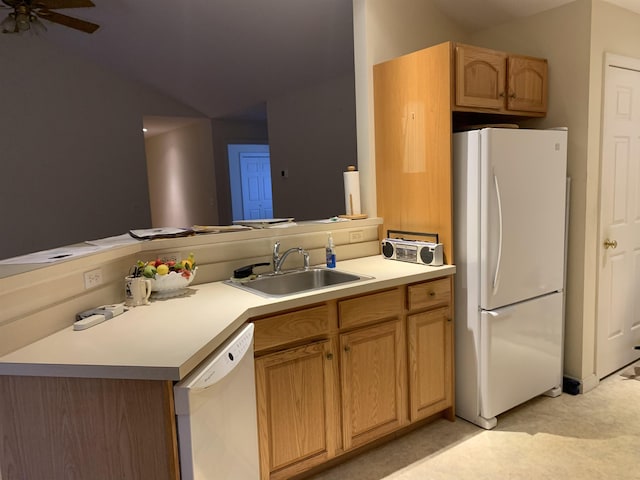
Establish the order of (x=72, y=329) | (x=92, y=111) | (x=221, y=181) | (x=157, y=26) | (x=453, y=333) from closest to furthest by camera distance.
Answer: (x=72, y=329) < (x=453, y=333) < (x=157, y=26) < (x=92, y=111) < (x=221, y=181)

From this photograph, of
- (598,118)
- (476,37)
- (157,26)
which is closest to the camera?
(598,118)

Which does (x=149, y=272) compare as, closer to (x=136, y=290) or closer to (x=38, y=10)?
(x=136, y=290)

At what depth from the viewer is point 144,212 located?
627 cm

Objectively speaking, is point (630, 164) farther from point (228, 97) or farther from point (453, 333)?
point (228, 97)

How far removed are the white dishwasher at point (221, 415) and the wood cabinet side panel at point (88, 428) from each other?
44 millimetres

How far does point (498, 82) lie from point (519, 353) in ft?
4.97

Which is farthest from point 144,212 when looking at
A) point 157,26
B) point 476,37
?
point 476,37

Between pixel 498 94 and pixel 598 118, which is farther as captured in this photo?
pixel 598 118

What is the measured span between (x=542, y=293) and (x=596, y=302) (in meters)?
0.55

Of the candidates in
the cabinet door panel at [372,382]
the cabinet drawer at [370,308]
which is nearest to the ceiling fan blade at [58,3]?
the cabinet drawer at [370,308]

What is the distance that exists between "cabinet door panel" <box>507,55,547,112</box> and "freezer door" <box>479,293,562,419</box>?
1134mm

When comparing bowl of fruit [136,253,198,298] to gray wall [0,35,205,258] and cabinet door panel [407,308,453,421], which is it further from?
gray wall [0,35,205,258]

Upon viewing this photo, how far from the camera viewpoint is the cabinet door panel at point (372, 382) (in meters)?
2.21

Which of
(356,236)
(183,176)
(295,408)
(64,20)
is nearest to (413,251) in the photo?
(356,236)
